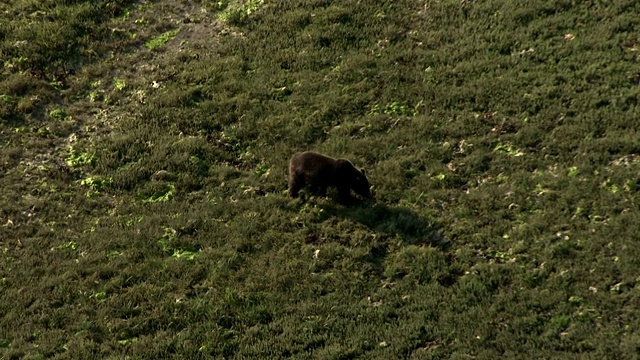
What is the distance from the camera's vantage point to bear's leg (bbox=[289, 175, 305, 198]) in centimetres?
1678

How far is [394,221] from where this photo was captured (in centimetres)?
1566

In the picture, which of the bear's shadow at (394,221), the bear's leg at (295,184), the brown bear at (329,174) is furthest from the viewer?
the bear's leg at (295,184)

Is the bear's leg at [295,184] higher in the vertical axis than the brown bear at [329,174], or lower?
lower

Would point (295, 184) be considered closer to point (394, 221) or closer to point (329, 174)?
point (329, 174)

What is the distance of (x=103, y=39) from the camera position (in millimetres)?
23906

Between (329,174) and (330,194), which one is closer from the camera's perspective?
(329,174)

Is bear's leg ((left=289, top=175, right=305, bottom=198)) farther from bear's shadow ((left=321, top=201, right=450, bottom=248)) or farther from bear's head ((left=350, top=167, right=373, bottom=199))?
bear's head ((left=350, top=167, right=373, bottom=199))

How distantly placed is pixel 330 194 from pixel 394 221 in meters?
1.90

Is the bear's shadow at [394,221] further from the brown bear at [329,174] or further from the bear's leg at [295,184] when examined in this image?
the bear's leg at [295,184]

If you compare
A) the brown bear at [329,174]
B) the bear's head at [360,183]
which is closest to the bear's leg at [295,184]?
the brown bear at [329,174]

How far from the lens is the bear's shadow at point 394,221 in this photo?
49.8 feet

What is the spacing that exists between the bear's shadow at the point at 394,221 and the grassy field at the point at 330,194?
0.05 m

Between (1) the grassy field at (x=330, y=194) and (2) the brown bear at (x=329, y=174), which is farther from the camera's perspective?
(2) the brown bear at (x=329, y=174)

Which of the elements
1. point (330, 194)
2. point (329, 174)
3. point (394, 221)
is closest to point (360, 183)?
point (329, 174)
